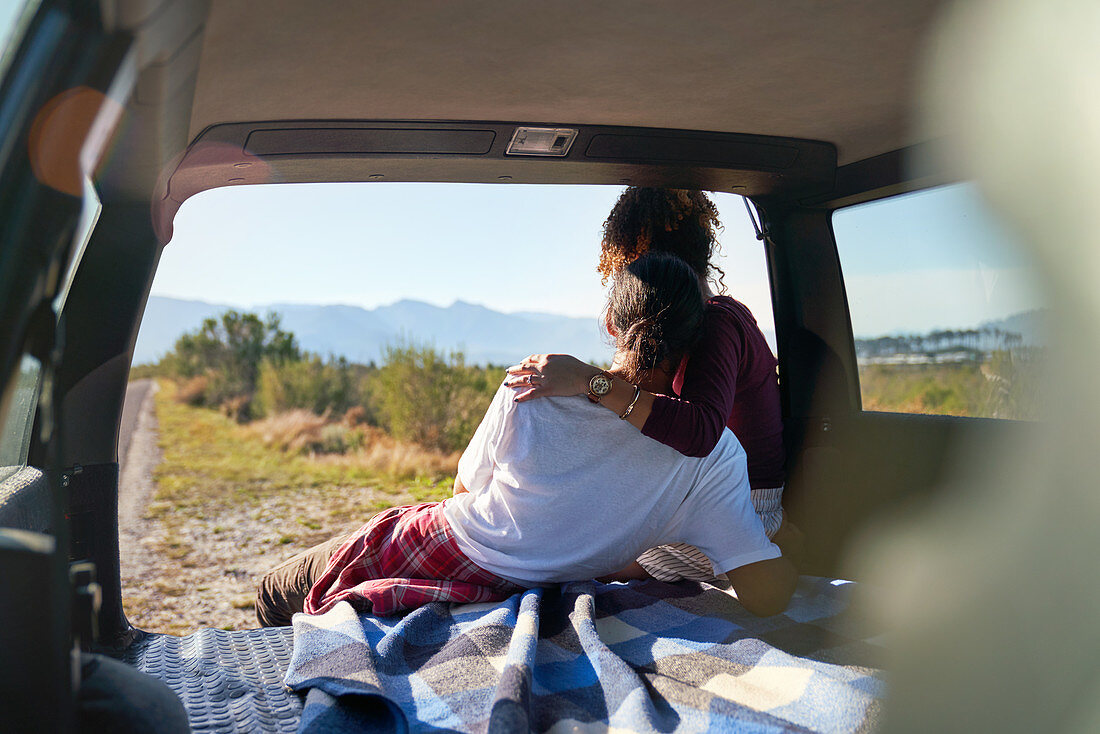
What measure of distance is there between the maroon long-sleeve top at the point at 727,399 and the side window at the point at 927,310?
1.68 feet

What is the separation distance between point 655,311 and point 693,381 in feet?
0.81

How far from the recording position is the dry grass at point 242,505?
593 cm

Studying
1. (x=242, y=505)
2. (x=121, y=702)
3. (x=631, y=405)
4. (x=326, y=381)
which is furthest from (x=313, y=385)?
(x=121, y=702)

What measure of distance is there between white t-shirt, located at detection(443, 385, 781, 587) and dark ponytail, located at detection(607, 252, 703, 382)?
0.76 ft

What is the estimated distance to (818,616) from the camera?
7.21ft

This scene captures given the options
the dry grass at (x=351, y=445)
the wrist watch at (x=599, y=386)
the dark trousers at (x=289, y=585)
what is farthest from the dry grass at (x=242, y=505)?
the wrist watch at (x=599, y=386)

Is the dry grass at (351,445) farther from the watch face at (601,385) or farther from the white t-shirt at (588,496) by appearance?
the watch face at (601,385)

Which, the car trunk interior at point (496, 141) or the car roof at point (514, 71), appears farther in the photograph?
the car roof at point (514, 71)

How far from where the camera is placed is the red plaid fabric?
7.30ft

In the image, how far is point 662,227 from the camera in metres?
2.83

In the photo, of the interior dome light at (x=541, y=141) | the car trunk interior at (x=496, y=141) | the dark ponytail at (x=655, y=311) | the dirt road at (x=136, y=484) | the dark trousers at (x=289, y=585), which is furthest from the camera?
the dirt road at (x=136, y=484)

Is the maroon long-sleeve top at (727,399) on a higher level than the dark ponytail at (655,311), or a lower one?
lower

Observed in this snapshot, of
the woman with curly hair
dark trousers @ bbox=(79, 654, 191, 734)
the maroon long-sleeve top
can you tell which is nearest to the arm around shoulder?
the woman with curly hair

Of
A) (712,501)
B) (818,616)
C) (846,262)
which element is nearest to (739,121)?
(846,262)
